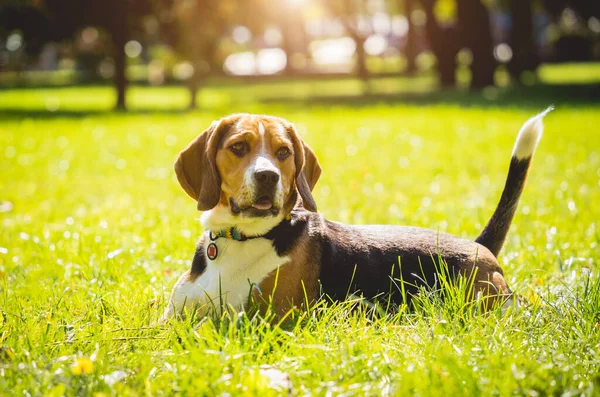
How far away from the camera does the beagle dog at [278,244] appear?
162 inches

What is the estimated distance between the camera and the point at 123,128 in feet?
58.3

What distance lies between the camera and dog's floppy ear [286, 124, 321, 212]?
4312mm

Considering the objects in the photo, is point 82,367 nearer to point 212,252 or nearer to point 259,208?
point 212,252

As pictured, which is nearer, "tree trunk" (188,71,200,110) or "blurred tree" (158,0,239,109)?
"tree trunk" (188,71,200,110)

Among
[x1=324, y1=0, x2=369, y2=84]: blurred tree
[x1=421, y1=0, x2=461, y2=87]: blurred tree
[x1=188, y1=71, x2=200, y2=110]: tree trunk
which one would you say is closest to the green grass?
[x1=188, y1=71, x2=200, y2=110]: tree trunk

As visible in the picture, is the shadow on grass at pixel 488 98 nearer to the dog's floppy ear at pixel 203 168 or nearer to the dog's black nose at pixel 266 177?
the dog's floppy ear at pixel 203 168

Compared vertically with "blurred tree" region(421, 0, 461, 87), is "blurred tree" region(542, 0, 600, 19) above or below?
above

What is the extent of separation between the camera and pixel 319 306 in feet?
14.1

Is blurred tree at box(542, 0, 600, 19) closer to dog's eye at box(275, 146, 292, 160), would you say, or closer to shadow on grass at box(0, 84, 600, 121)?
shadow on grass at box(0, 84, 600, 121)

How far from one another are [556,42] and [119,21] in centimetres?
3545

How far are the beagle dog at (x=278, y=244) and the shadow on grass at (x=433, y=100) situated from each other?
1619 centimetres

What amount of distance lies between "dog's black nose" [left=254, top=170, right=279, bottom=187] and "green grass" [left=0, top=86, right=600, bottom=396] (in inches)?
31.2

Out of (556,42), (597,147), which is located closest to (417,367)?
(597,147)

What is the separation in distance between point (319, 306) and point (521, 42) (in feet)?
105
